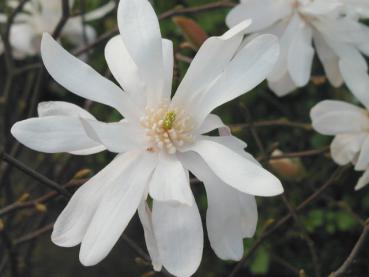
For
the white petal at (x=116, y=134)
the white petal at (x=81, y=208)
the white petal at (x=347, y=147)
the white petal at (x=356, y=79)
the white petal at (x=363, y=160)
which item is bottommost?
the white petal at (x=347, y=147)

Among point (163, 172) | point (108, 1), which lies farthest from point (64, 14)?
point (108, 1)

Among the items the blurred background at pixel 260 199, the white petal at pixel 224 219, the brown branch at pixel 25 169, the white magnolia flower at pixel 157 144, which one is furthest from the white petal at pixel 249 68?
the blurred background at pixel 260 199

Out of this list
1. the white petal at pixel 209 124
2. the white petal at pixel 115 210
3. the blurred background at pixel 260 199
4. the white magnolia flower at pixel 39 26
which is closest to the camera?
the white petal at pixel 115 210

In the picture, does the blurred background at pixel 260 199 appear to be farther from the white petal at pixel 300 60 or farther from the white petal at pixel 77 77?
the white petal at pixel 77 77

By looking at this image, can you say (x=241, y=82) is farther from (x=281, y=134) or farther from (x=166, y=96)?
(x=281, y=134)

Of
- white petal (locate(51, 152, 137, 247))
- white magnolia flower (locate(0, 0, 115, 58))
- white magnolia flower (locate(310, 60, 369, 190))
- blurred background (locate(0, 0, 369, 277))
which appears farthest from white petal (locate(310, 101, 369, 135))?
blurred background (locate(0, 0, 369, 277))

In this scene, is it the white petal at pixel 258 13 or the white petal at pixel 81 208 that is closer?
the white petal at pixel 81 208

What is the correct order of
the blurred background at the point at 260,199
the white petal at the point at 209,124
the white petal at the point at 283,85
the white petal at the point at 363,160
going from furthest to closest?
the blurred background at the point at 260,199 < the white petal at the point at 283,85 < the white petal at the point at 363,160 < the white petal at the point at 209,124
